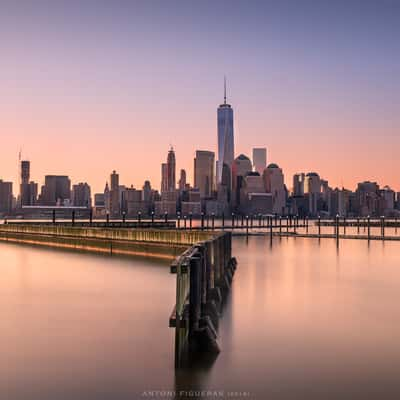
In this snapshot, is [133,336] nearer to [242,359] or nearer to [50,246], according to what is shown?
[242,359]

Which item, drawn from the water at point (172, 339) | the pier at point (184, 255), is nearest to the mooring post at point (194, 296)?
the pier at point (184, 255)

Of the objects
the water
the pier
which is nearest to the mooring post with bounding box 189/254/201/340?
the pier

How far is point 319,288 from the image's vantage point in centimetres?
3105

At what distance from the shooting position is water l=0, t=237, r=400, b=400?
12133 mm

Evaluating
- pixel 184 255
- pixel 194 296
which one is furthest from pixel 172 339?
pixel 194 296

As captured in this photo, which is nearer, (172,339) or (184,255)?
(184,255)

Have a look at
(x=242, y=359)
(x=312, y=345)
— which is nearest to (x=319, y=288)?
(x=312, y=345)

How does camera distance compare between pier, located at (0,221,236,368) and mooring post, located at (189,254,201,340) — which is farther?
mooring post, located at (189,254,201,340)

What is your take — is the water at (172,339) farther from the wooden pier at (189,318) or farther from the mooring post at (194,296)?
the mooring post at (194,296)

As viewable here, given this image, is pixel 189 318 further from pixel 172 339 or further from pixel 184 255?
pixel 172 339

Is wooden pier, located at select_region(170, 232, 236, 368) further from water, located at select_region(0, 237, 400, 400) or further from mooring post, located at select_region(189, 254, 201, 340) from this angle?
water, located at select_region(0, 237, 400, 400)

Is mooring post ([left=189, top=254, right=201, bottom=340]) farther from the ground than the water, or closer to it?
farther from the ground

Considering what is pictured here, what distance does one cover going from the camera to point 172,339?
647 inches

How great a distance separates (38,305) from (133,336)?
837cm
